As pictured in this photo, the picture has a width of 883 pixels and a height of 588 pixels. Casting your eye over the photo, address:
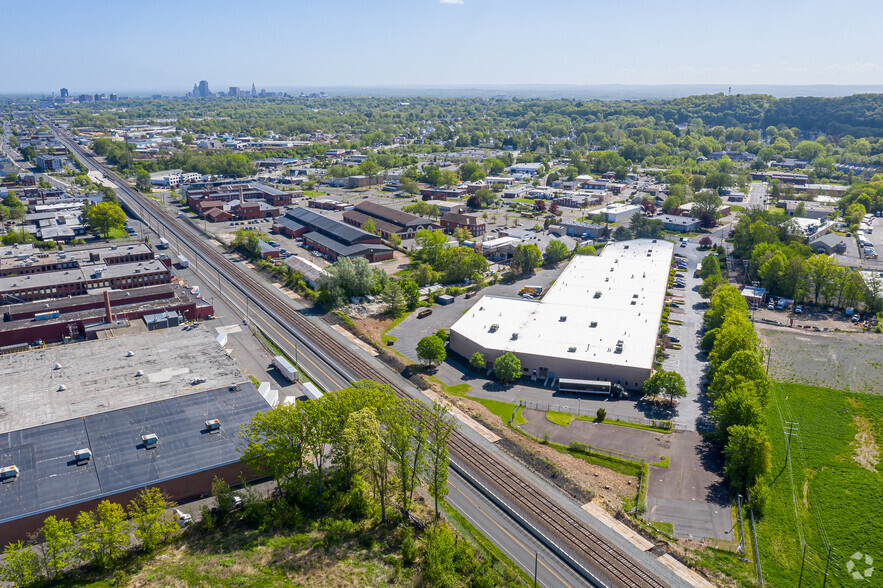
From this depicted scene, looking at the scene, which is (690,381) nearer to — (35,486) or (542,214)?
(35,486)

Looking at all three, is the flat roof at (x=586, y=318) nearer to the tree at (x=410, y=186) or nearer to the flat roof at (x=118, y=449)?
the flat roof at (x=118, y=449)

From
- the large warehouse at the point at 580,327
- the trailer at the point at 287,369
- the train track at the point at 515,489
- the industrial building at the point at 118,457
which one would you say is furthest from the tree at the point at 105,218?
the large warehouse at the point at 580,327

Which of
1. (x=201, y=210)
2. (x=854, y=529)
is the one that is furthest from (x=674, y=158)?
(x=854, y=529)

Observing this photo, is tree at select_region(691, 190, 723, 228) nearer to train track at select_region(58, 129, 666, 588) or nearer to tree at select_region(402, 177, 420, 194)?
tree at select_region(402, 177, 420, 194)

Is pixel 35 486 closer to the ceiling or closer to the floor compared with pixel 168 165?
closer to the floor

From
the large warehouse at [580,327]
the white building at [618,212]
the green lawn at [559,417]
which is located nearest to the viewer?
the green lawn at [559,417]

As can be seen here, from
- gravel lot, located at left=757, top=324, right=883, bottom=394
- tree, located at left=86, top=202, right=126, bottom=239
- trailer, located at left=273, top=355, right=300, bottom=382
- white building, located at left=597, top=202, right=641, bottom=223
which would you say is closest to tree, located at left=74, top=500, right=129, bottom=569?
trailer, located at left=273, top=355, right=300, bottom=382
